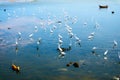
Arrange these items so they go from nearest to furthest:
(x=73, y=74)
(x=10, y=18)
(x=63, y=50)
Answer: (x=73, y=74), (x=63, y=50), (x=10, y=18)

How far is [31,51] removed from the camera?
32062 mm

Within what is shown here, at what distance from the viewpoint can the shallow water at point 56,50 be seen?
25778mm

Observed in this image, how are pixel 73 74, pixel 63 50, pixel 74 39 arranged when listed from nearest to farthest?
pixel 73 74 < pixel 63 50 < pixel 74 39

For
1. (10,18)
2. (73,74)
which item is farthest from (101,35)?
(10,18)

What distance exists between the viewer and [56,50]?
3180cm

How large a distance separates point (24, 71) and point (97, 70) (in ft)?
21.4

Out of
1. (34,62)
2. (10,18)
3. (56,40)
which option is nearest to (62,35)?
(56,40)

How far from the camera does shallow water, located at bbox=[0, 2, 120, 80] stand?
84.6 feet

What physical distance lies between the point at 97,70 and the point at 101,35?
12.3 metres

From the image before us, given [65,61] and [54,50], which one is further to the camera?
[54,50]

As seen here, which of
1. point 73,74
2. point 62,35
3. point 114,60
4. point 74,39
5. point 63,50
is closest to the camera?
point 73,74

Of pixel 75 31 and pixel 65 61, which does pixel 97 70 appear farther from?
pixel 75 31

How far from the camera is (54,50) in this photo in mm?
31891

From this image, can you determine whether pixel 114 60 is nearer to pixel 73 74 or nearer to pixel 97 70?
pixel 97 70
